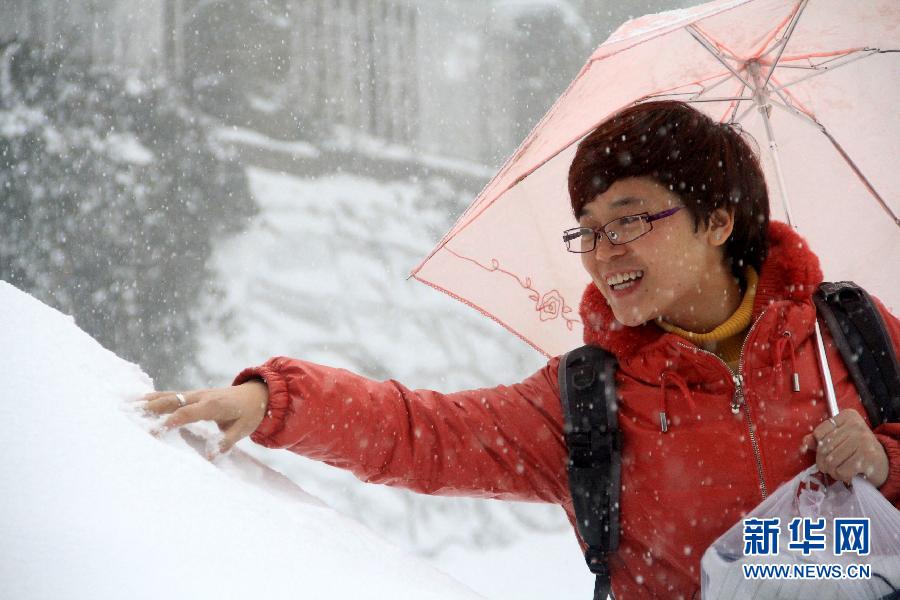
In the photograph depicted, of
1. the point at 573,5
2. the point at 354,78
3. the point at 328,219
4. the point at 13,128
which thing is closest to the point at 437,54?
the point at 354,78

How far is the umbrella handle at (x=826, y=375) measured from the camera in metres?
1.14

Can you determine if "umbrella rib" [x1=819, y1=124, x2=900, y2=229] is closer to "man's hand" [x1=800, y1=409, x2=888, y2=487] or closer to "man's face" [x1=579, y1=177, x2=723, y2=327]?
"man's face" [x1=579, y1=177, x2=723, y2=327]

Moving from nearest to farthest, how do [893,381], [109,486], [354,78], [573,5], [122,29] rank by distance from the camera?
[109,486] < [893,381] < [122,29] < [354,78] < [573,5]

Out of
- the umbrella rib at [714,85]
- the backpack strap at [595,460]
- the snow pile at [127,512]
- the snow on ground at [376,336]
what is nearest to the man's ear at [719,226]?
the backpack strap at [595,460]

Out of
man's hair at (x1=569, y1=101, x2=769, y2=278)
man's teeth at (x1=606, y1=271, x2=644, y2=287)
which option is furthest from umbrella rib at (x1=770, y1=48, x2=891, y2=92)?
man's teeth at (x1=606, y1=271, x2=644, y2=287)

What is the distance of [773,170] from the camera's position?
5.47ft

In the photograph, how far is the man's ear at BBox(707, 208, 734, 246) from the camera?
132 centimetres

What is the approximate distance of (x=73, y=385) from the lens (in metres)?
0.92

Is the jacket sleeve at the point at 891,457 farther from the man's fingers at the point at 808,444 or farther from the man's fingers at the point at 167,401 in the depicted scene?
the man's fingers at the point at 167,401

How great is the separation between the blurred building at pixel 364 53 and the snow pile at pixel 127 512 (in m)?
5.96

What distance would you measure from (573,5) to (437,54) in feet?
4.91

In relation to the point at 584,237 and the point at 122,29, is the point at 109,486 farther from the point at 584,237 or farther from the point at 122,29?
the point at 122,29

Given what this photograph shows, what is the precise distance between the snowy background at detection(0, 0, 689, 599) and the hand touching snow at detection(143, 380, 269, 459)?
447 centimetres

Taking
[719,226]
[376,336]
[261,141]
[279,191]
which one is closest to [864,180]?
[719,226]
